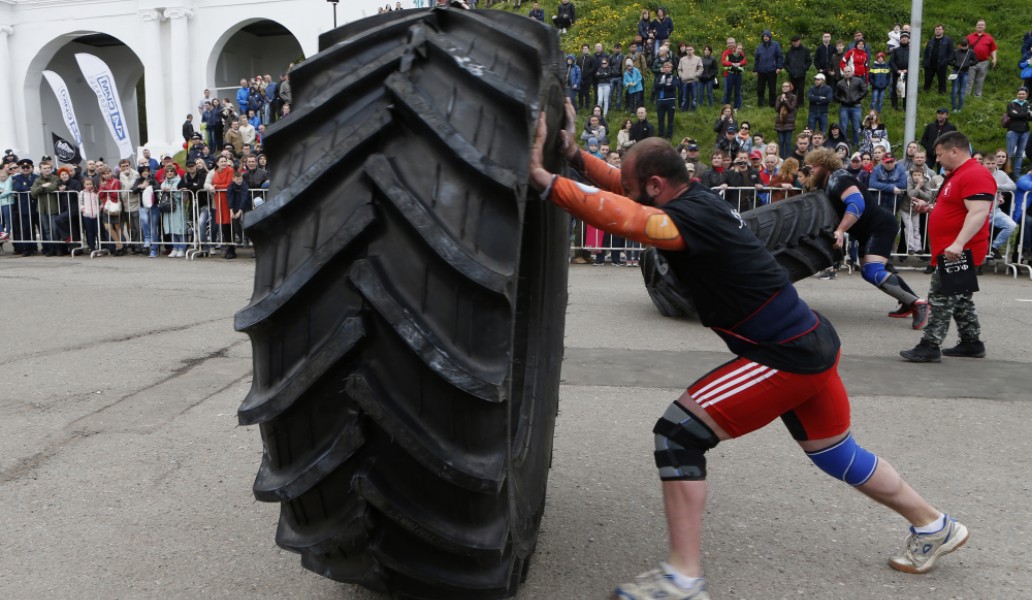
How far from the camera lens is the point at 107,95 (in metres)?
25.9

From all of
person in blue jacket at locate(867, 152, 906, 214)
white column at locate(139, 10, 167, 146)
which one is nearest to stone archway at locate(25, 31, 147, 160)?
white column at locate(139, 10, 167, 146)

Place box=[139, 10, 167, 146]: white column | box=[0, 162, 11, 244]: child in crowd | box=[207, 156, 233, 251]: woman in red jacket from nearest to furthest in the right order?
box=[207, 156, 233, 251]: woman in red jacket, box=[0, 162, 11, 244]: child in crowd, box=[139, 10, 167, 146]: white column

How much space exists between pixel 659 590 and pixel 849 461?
90cm

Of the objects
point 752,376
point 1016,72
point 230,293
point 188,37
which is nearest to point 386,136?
point 752,376

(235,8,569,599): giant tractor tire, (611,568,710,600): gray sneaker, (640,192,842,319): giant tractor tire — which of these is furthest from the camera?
(640,192,842,319): giant tractor tire

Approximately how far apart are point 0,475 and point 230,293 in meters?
6.36

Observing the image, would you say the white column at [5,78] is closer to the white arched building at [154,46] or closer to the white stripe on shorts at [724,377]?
the white arched building at [154,46]

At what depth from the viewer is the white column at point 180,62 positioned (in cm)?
3212

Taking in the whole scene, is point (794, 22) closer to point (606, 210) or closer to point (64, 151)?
point (64, 151)

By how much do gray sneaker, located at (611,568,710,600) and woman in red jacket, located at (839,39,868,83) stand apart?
58.2 feet

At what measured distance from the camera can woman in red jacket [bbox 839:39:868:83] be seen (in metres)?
18.5

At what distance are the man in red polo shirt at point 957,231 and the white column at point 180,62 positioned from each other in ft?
100

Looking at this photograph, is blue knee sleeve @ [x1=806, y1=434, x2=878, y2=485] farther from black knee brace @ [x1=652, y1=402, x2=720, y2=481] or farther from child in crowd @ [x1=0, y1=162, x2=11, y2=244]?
child in crowd @ [x1=0, y1=162, x2=11, y2=244]

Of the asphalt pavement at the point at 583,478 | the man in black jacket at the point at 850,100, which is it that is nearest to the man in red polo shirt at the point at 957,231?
the asphalt pavement at the point at 583,478
